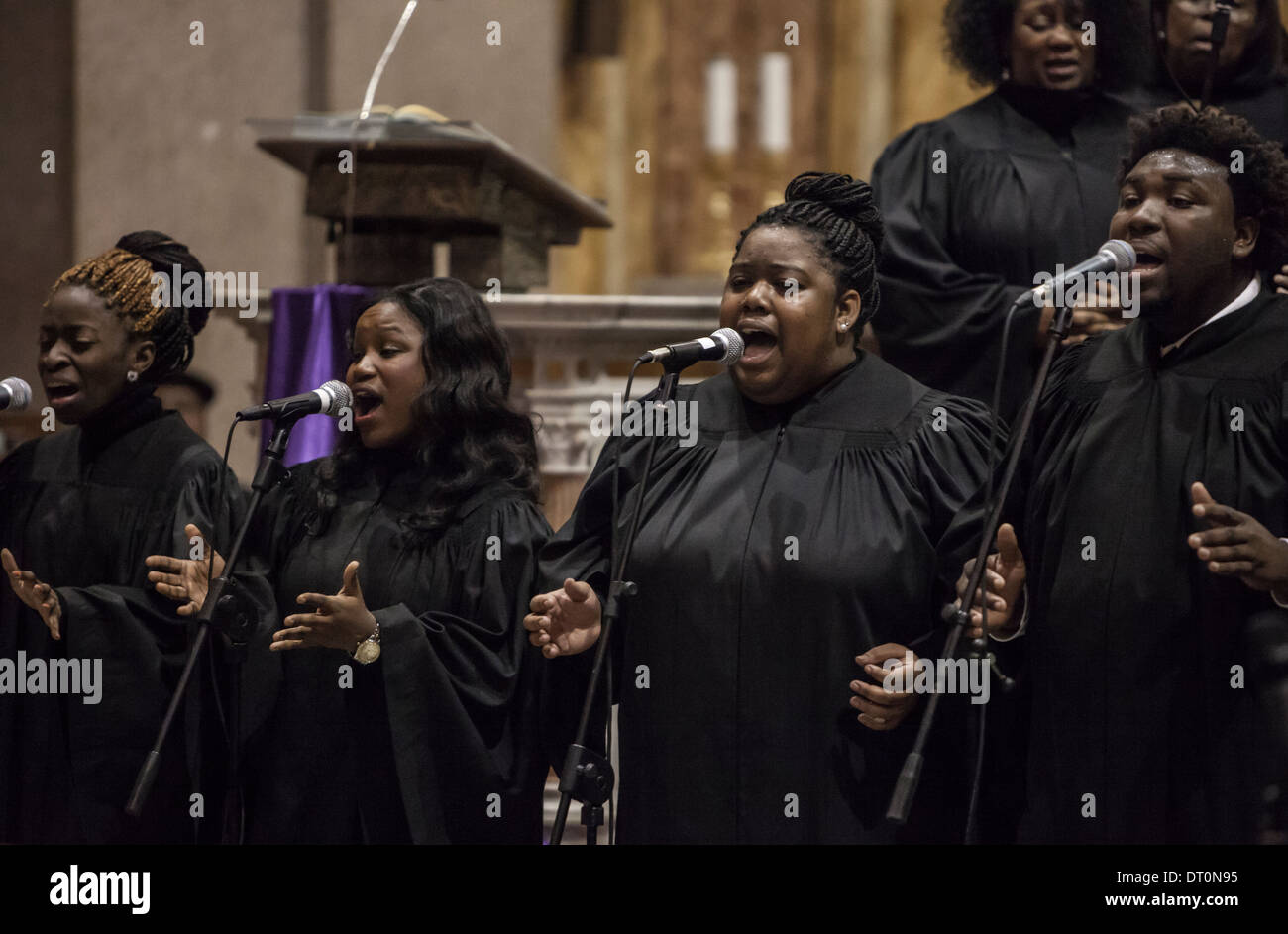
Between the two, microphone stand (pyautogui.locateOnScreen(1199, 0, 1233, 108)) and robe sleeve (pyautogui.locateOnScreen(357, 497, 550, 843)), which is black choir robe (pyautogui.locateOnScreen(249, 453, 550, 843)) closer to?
robe sleeve (pyautogui.locateOnScreen(357, 497, 550, 843))

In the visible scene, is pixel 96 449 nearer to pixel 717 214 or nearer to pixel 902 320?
pixel 902 320

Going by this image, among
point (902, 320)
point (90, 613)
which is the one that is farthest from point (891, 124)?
point (90, 613)

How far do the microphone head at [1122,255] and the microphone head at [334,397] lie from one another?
175cm

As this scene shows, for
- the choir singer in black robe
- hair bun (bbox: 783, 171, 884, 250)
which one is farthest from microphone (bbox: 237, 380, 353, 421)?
the choir singer in black robe

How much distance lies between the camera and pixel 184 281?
4.54 meters

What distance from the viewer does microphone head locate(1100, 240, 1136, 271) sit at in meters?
3.24

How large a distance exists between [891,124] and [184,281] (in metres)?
5.93

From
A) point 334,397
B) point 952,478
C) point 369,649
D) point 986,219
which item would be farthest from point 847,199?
point 369,649

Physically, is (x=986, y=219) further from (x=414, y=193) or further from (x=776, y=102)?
(x=776, y=102)

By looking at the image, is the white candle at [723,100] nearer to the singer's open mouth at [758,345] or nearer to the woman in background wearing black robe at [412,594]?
the woman in background wearing black robe at [412,594]

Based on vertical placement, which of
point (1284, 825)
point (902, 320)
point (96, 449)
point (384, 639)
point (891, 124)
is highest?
point (891, 124)

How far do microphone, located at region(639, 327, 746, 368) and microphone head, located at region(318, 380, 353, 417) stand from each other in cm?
81

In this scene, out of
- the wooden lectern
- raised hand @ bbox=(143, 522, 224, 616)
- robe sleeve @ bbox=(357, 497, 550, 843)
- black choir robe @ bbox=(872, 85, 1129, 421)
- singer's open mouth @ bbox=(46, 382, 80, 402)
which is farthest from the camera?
the wooden lectern

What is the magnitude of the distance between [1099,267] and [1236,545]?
581mm
